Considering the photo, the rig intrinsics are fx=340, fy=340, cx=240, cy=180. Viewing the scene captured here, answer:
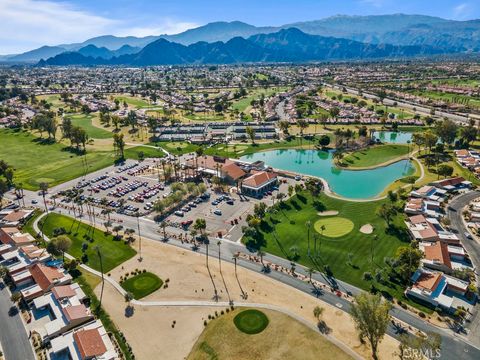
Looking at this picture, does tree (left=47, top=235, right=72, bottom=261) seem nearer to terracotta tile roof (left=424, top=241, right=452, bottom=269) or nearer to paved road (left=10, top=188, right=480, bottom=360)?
paved road (left=10, top=188, right=480, bottom=360)

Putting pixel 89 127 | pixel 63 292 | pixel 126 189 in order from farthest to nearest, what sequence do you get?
pixel 89 127 → pixel 126 189 → pixel 63 292

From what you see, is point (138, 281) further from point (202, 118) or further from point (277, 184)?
point (202, 118)

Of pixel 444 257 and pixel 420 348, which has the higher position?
pixel 420 348

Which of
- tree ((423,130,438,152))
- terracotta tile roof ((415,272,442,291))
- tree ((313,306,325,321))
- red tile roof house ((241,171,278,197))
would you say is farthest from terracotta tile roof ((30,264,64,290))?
tree ((423,130,438,152))

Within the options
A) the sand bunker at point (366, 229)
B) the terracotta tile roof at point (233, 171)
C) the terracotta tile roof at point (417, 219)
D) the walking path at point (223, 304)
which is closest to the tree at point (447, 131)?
the terracotta tile roof at point (417, 219)

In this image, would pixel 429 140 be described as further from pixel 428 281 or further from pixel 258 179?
pixel 428 281

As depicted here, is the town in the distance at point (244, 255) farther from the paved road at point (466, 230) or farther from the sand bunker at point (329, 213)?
the sand bunker at point (329, 213)

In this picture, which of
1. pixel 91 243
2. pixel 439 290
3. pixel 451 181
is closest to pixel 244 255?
pixel 91 243
